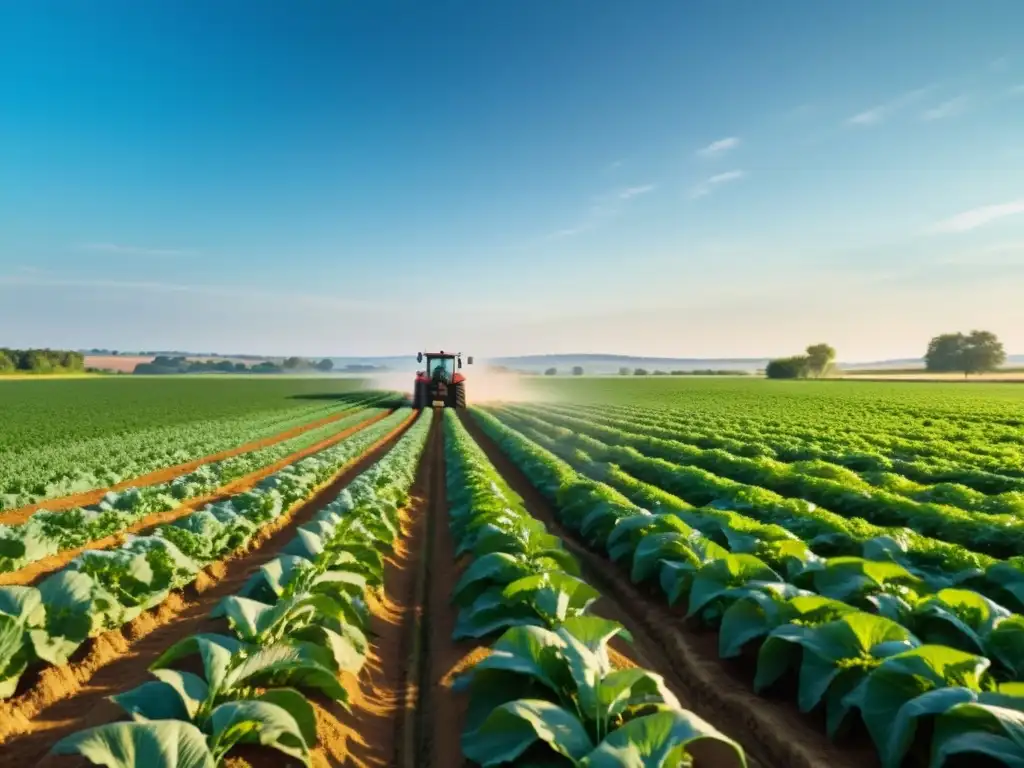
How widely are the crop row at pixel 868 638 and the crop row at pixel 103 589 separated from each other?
16.7ft

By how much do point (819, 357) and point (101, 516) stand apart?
125974 millimetres

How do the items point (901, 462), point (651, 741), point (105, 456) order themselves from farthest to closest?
1. point (105, 456)
2. point (901, 462)
3. point (651, 741)

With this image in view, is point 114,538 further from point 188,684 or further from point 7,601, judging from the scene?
point 188,684

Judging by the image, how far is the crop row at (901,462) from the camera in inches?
440

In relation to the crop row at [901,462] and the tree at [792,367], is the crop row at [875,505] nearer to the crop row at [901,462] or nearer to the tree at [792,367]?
the crop row at [901,462]

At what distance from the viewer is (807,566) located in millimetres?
5484

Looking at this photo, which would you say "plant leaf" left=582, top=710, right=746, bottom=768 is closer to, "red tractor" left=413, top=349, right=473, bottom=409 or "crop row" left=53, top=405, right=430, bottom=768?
"crop row" left=53, top=405, right=430, bottom=768

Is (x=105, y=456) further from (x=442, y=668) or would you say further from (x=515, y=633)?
(x=515, y=633)

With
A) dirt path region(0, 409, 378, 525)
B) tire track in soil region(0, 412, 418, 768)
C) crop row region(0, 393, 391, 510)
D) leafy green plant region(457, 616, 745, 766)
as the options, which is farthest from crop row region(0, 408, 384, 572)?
leafy green plant region(457, 616, 745, 766)

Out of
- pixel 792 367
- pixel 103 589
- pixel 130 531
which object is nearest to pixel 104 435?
pixel 130 531

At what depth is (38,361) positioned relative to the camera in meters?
110

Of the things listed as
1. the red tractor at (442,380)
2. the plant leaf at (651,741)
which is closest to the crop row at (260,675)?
the plant leaf at (651,741)

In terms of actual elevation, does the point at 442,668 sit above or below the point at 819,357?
below

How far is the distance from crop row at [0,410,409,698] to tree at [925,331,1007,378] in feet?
422
